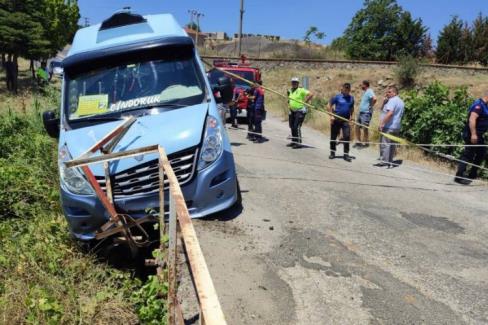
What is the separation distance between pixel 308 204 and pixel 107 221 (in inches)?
119

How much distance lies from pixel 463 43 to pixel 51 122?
136 ft

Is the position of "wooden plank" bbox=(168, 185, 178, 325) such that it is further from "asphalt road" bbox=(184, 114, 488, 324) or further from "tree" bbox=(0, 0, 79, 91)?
"tree" bbox=(0, 0, 79, 91)

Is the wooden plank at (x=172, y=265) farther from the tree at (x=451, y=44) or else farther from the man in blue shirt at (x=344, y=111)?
the tree at (x=451, y=44)

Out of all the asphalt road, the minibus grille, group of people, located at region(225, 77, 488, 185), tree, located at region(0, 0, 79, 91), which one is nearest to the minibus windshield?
the minibus grille

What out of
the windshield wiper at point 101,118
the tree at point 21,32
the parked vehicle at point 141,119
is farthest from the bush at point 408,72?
the windshield wiper at point 101,118

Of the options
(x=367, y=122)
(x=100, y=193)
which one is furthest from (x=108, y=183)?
(x=367, y=122)

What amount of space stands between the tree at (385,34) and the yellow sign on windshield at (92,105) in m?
45.6

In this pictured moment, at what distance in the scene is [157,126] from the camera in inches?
193

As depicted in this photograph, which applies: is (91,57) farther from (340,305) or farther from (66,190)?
(340,305)

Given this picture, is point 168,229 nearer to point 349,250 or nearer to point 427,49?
point 349,250

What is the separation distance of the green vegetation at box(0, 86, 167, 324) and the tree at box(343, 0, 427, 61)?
45518mm

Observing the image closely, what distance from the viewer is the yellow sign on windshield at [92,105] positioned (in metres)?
5.38

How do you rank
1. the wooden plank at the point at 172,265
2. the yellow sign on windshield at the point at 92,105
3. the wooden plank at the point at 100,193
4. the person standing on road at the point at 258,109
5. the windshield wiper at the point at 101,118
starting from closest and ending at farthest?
the wooden plank at the point at 172,265
the wooden plank at the point at 100,193
the windshield wiper at the point at 101,118
the yellow sign on windshield at the point at 92,105
the person standing on road at the point at 258,109

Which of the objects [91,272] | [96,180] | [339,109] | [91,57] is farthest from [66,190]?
[339,109]
